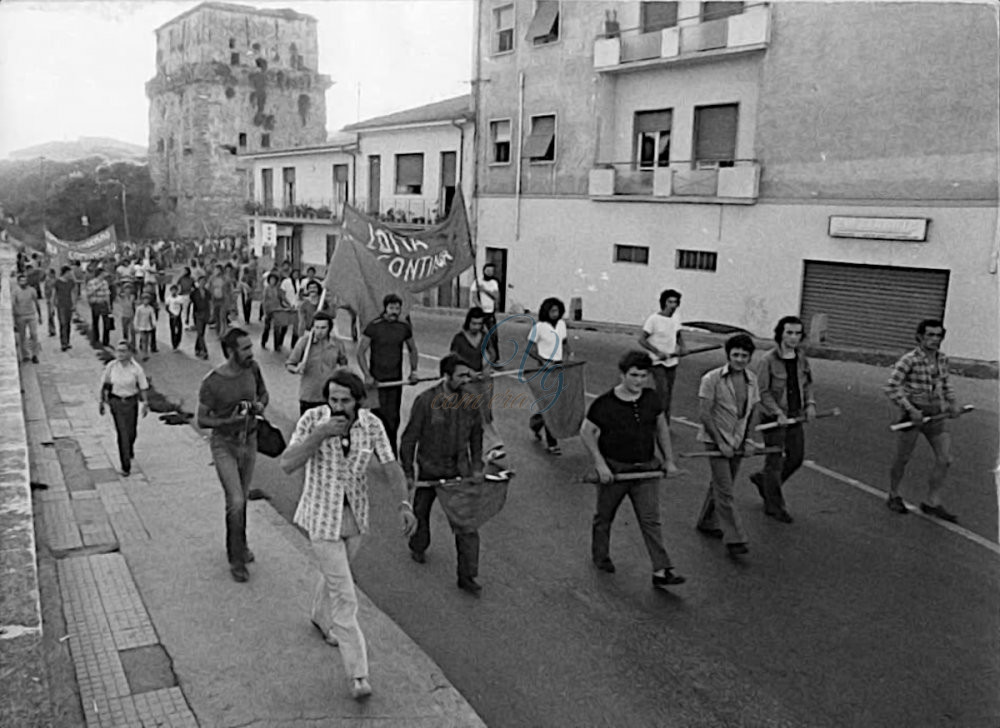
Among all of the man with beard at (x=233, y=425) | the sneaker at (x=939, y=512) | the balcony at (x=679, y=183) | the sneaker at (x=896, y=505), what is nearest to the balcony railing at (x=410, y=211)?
the balcony at (x=679, y=183)

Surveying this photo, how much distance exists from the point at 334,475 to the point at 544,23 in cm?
2121

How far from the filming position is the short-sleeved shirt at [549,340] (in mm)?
9305

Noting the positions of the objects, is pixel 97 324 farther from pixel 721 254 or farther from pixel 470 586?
Answer: pixel 470 586

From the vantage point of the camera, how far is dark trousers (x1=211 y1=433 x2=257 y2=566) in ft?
20.0

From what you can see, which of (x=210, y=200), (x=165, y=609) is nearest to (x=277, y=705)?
(x=165, y=609)

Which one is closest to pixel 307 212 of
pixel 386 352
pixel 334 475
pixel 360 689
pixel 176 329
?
pixel 176 329

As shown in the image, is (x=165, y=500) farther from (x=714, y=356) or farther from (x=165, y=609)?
(x=714, y=356)

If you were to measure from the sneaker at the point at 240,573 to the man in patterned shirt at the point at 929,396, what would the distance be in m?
5.01

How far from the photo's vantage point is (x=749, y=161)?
19469 mm

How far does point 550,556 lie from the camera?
6562mm

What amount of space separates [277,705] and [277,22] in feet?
18.6

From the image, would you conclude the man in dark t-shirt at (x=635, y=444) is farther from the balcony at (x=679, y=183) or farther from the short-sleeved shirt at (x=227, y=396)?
the balcony at (x=679, y=183)

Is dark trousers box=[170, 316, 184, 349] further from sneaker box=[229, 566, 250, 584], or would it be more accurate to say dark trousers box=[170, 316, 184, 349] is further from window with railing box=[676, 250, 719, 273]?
sneaker box=[229, 566, 250, 584]

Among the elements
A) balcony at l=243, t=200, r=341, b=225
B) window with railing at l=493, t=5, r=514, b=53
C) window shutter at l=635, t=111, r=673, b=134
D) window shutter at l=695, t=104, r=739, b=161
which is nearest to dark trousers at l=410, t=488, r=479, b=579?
window shutter at l=695, t=104, r=739, b=161
